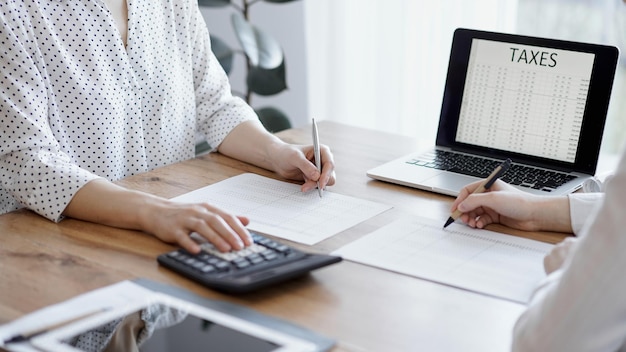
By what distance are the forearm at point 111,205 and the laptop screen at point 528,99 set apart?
70 cm

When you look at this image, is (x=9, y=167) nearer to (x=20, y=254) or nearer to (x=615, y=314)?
(x=20, y=254)

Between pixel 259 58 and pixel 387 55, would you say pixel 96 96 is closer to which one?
pixel 259 58

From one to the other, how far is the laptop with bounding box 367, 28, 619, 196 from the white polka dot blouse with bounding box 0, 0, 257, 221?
18.5 inches

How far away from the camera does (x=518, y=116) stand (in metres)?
1.68

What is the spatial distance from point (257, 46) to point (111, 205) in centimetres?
156

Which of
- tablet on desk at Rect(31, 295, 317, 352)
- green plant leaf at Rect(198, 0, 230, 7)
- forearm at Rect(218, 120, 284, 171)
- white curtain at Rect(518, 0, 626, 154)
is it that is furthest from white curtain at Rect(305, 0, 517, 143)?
tablet on desk at Rect(31, 295, 317, 352)

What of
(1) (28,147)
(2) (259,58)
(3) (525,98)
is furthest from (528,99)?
(2) (259,58)

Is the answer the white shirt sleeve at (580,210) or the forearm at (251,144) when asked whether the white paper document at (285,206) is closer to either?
the forearm at (251,144)

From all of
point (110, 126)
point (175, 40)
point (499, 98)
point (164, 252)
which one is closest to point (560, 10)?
point (499, 98)

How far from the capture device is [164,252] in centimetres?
129

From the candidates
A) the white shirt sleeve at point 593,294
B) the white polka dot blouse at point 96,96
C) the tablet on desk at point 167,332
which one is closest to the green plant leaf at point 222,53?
the white polka dot blouse at point 96,96

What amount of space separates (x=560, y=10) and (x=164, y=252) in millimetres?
1982

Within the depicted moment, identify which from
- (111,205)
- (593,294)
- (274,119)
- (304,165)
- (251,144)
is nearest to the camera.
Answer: (593,294)

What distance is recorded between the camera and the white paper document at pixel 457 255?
1169 millimetres
